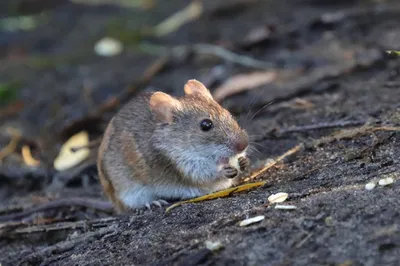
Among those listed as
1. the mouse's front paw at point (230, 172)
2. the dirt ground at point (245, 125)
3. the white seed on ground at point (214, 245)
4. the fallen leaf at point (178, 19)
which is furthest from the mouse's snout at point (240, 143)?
the fallen leaf at point (178, 19)

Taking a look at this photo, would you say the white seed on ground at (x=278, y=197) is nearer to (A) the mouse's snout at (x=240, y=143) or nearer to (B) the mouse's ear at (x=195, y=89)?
(A) the mouse's snout at (x=240, y=143)

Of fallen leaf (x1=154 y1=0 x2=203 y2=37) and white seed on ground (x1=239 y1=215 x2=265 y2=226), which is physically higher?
fallen leaf (x1=154 y1=0 x2=203 y2=37)

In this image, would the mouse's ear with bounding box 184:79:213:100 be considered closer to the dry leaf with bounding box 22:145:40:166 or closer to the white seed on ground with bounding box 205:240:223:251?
the white seed on ground with bounding box 205:240:223:251

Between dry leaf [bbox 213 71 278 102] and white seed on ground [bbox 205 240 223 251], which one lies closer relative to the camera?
white seed on ground [bbox 205 240 223 251]

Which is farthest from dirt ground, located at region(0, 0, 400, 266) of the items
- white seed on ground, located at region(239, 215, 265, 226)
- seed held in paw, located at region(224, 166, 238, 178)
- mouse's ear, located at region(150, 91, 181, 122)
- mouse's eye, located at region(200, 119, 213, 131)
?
mouse's ear, located at region(150, 91, 181, 122)

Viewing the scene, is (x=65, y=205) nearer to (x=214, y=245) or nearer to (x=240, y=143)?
(x=240, y=143)

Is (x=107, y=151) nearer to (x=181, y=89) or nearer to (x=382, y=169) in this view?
(x=382, y=169)

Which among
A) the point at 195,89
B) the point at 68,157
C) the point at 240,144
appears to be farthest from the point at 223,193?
the point at 68,157
